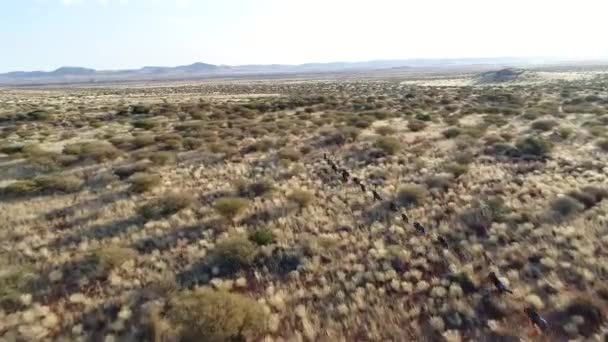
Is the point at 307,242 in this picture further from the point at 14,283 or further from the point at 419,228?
the point at 14,283

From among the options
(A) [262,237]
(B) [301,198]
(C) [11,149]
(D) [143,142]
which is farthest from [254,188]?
(C) [11,149]

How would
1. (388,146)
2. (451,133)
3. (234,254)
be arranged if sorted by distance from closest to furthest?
(234,254)
(388,146)
(451,133)

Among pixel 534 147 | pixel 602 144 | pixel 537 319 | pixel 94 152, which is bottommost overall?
pixel 537 319

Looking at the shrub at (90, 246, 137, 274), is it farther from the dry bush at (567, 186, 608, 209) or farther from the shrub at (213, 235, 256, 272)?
the dry bush at (567, 186, 608, 209)

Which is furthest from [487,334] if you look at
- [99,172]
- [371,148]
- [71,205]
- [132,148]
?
[132,148]

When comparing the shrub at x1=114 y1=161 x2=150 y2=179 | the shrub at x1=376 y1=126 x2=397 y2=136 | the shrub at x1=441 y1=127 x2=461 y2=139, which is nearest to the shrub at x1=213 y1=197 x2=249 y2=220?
the shrub at x1=114 y1=161 x2=150 y2=179

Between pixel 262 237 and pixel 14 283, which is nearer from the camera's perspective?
pixel 14 283

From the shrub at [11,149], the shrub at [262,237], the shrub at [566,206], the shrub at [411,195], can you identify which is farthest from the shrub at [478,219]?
the shrub at [11,149]

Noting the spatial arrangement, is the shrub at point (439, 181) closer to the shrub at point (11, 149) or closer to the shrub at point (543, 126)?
the shrub at point (543, 126)
